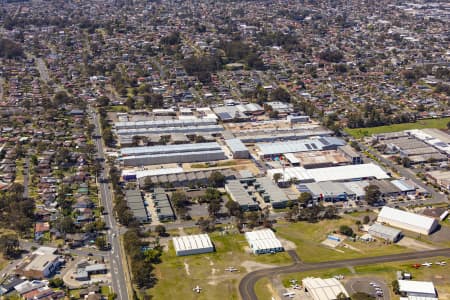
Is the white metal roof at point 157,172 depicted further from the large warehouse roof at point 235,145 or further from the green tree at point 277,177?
the green tree at point 277,177

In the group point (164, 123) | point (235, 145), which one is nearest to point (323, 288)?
point (235, 145)

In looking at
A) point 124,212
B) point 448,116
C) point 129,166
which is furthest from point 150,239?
point 448,116

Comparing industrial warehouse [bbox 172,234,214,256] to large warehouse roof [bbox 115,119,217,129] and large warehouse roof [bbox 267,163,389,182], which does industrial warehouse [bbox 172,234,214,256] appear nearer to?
large warehouse roof [bbox 267,163,389,182]

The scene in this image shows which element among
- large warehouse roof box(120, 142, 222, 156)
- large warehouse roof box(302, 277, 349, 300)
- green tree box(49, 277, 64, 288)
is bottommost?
large warehouse roof box(120, 142, 222, 156)

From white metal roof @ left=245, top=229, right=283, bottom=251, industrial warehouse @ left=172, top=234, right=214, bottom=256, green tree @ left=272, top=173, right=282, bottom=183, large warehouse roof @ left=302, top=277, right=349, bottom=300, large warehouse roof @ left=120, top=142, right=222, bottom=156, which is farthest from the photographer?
large warehouse roof @ left=120, top=142, right=222, bottom=156

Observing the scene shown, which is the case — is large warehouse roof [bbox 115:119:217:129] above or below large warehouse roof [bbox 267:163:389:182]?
below

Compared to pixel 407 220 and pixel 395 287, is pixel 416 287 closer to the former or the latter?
pixel 395 287

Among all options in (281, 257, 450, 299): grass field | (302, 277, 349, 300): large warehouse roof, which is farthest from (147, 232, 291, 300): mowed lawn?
(302, 277, 349, 300): large warehouse roof
